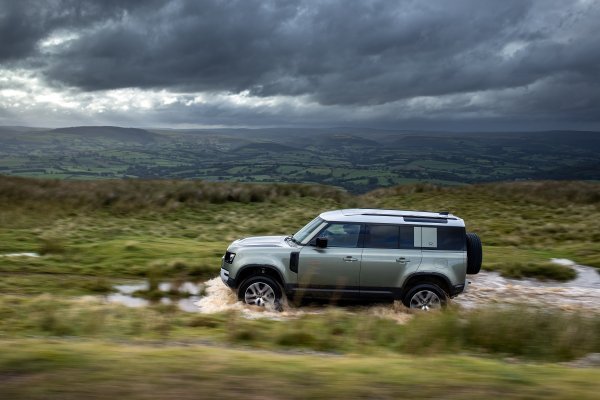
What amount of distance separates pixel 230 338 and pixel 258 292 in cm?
338

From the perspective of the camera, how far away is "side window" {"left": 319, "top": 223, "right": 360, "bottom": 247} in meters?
11.0

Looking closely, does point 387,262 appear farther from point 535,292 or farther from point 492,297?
point 535,292

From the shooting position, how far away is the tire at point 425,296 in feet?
35.3

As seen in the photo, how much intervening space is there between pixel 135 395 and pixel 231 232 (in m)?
17.5

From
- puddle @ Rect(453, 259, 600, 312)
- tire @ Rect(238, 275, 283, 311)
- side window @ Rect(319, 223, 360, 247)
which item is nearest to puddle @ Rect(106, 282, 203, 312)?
tire @ Rect(238, 275, 283, 311)

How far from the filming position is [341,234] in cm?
1108

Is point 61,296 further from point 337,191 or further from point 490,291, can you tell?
point 337,191

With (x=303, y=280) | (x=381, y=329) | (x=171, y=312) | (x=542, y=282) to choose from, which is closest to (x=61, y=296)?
(x=171, y=312)

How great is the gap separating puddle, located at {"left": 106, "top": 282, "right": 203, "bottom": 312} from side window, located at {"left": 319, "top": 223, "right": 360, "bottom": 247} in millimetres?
3116

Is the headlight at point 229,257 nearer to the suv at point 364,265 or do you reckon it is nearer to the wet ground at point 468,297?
the suv at point 364,265

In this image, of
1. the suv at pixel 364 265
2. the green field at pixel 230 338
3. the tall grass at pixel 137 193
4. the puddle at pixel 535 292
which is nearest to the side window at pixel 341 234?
the suv at pixel 364 265

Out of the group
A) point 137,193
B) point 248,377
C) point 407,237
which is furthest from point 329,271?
point 137,193

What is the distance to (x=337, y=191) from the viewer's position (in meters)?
34.1

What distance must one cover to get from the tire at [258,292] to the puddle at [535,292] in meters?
4.09
